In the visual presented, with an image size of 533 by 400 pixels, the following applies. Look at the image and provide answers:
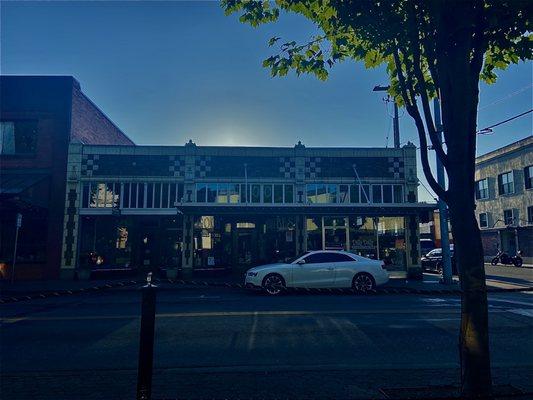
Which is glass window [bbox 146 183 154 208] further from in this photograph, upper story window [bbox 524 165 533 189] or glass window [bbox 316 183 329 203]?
upper story window [bbox 524 165 533 189]

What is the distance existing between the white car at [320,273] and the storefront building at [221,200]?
5.55 metres

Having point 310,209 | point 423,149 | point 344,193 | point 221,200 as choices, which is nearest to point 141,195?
point 221,200

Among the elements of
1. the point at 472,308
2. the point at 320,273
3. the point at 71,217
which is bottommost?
the point at 320,273

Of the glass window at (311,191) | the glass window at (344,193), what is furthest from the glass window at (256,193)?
the glass window at (344,193)

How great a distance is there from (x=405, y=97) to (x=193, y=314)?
7.30 meters

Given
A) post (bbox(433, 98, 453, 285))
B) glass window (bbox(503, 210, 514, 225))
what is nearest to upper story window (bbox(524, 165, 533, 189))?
glass window (bbox(503, 210, 514, 225))

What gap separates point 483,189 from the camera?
40.9m

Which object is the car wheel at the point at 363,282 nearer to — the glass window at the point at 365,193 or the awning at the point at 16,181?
the glass window at the point at 365,193

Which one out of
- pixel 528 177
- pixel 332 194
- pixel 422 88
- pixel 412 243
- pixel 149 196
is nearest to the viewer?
pixel 422 88

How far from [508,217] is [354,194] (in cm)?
2508

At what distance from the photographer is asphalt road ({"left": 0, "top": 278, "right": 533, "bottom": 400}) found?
4527 millimetres

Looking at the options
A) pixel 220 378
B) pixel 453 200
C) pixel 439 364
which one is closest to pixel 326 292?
pixel 439 364

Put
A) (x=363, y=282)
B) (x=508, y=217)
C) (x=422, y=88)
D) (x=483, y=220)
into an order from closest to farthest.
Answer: (x=422, y=88)
(x=363, y=282)
(x=508, y=217)
(x=483, y=220)

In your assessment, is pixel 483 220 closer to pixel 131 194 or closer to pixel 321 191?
pixel 321 191
